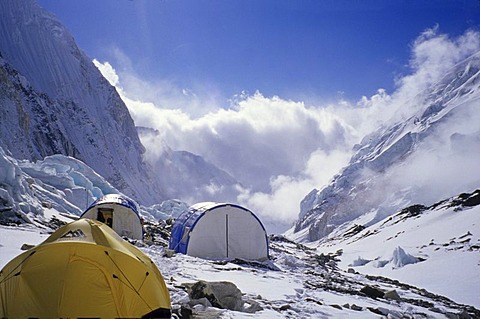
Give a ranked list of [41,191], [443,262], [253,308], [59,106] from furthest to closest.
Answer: [59,106] → [41,191] → [443,262] → [253,308]

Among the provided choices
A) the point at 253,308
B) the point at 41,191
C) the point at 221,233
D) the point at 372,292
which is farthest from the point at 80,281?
the point at 41,191

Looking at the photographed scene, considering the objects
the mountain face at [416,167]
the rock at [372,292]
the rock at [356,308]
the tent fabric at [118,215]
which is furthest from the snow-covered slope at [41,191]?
the mountain face at [416,167]

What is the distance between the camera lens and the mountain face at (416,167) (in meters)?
128

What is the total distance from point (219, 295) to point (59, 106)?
13818cm

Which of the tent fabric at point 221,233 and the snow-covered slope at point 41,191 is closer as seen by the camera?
the tent fabric at point 221,233

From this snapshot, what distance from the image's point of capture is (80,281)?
571 cm

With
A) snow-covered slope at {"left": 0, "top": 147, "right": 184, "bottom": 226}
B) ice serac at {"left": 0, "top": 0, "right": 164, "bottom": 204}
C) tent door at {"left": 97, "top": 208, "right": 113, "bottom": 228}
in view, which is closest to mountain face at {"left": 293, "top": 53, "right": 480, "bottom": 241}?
ice serac at {"left": 0, "top": 0, "right": 164, "bottom": 204}

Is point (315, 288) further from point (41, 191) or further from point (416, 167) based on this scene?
point (416, 167)

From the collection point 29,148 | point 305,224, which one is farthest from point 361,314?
point 305,224

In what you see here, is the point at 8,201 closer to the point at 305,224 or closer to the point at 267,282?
the point at 267,282

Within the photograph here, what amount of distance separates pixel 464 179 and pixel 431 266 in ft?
342

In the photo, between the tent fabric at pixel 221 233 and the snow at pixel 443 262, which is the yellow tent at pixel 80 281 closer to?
the tent fabric at pixel 221 233

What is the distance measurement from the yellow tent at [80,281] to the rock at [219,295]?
2.25 metres

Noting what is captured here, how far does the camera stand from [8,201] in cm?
2284
